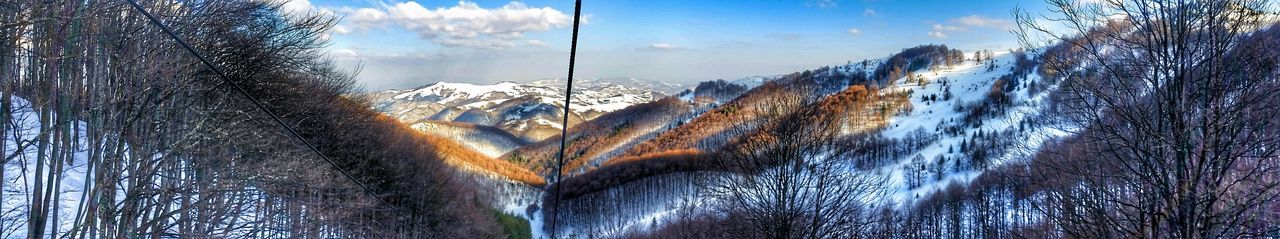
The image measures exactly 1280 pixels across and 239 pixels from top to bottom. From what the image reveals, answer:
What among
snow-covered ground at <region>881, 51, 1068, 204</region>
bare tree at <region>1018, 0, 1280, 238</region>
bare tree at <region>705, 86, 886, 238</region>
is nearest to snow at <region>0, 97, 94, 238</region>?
bare tree at <region>705, 86, 886, 238</region>

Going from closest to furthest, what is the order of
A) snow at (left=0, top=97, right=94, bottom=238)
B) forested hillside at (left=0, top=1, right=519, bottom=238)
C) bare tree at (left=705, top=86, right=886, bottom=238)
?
snow at (left=0, top=97, right=94, bottom=238)
forested hillside at (left=0, top=1, right=519, bottom=238)
bare tree at (left=705, top=86, right=886, bottom=238)

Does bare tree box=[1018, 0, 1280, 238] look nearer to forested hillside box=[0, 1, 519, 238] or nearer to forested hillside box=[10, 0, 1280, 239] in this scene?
forested hillside box=[10, 0, 1280, 239]

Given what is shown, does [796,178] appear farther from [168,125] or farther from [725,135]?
[168,125]

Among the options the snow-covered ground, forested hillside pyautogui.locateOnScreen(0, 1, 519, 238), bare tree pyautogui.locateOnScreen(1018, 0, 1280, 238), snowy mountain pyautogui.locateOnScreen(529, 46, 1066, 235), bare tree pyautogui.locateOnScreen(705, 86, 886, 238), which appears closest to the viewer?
bare tree pyautogui.locateOnScreen(1018, 0, 1280, 238)

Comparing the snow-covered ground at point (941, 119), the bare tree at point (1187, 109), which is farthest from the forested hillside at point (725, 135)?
the snow-covered ground at point (941, 119)

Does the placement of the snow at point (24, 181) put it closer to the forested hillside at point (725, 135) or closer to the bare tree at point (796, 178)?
the forested hillside at point (725, 135)

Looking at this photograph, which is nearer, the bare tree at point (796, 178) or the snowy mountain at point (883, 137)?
the bare tree at point (796, 178)

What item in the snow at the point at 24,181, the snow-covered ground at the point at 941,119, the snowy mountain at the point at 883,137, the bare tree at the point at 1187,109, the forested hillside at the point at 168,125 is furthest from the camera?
the snow-covered ground at the point at 941,119

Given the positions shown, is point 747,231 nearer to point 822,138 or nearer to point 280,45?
point 822,138

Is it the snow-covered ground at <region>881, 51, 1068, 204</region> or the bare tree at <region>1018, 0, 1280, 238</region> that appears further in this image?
the snow-covered ground at <region>881, 51, 1068, 204</region>
